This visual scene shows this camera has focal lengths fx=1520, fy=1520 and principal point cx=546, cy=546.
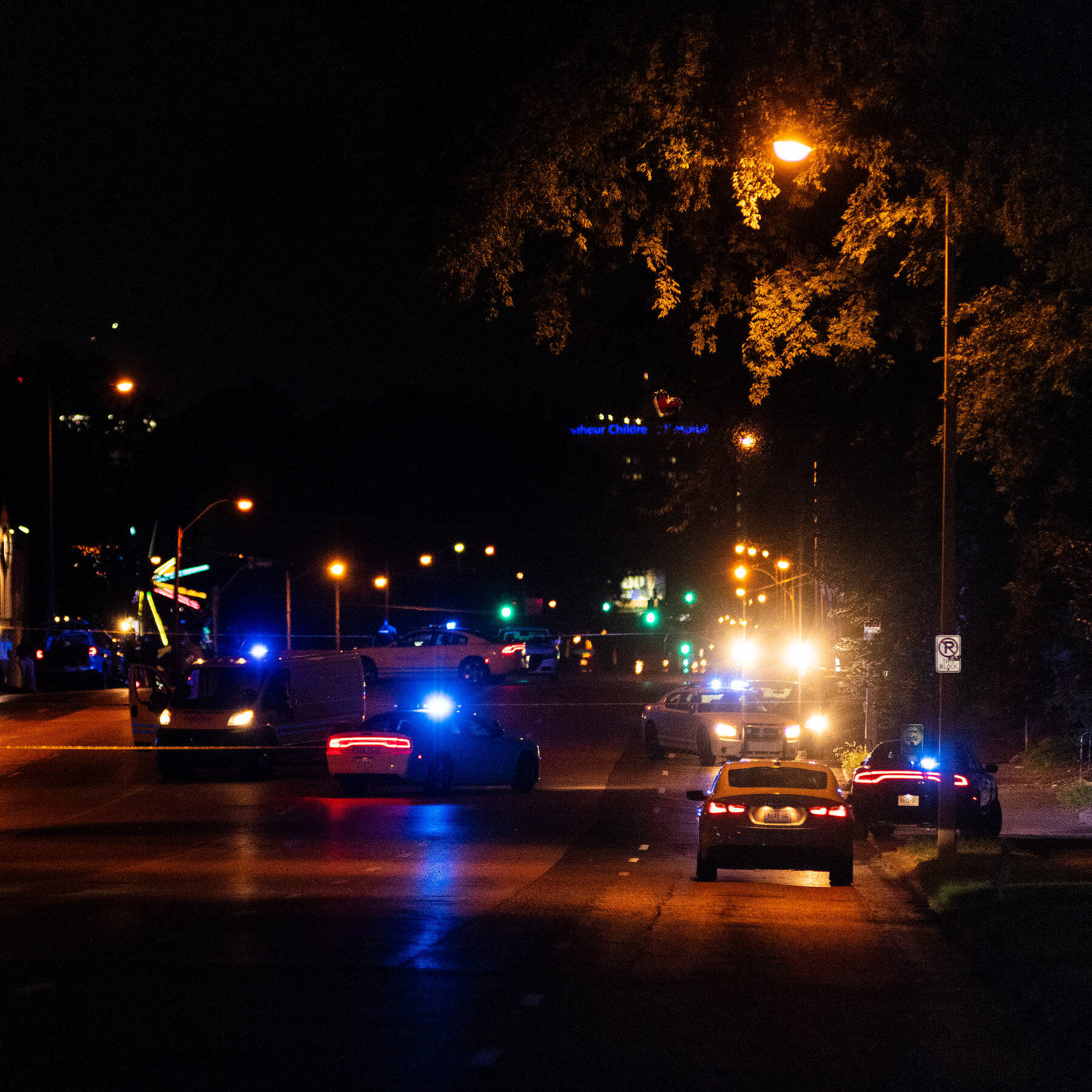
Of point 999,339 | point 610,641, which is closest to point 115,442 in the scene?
point 610,641

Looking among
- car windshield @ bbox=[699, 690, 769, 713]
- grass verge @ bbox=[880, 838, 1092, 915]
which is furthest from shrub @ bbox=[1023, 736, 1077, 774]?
grass verge @ bbox=[880, 838, 1092, 915]

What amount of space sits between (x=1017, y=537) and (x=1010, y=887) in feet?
29.6

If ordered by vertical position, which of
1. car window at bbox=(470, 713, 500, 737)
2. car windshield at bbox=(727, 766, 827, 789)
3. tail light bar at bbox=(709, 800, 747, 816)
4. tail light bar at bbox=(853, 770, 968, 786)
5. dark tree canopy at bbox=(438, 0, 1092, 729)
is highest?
dark tree canopy at bbox=(438, 0, 1092, 729)

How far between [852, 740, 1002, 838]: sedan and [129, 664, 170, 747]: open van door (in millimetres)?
15532

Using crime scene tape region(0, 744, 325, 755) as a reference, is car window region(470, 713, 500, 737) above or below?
above

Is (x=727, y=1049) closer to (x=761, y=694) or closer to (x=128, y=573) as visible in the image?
(x=761, y=694)

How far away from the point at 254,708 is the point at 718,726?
968cm

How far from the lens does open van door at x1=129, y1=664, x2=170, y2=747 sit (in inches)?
1241

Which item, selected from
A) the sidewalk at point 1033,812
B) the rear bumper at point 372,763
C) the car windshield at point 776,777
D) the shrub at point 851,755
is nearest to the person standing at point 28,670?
the shrub at point 851,755

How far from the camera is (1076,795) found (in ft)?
78.0

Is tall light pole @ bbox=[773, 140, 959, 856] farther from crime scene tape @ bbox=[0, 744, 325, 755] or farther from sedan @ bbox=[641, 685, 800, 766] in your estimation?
crime scene tape @ bbox=[0, 744, 325, 755]

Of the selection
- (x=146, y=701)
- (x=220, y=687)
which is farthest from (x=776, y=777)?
(x=146, y=701)

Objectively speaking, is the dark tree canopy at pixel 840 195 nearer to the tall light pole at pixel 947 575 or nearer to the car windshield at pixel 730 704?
the tall light pole at pixel 947 575

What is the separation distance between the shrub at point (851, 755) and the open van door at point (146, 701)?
46.0ft
